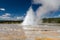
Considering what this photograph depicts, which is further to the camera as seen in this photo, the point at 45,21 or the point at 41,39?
the point at 45,21

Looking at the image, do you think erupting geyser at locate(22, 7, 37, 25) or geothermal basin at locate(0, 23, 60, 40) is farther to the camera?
erupting geyser at locate(22, 7, 37, 25)

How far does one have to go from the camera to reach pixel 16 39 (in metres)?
11.7

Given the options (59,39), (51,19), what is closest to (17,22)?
(51,19)

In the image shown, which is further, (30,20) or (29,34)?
(30,20)

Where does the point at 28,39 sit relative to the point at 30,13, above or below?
below

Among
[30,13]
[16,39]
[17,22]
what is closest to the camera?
[16,39]

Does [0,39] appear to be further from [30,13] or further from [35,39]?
[30,13]

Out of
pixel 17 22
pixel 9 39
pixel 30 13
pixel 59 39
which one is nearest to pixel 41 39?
pixel 59 39

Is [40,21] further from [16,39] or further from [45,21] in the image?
[16,39]

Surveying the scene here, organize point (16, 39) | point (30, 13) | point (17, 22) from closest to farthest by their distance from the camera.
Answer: point (16, 39)
point (17, 22)
point (30, 13)

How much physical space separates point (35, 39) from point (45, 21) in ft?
90.5

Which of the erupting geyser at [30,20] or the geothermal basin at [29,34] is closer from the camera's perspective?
the geothermal basin at [29,34]

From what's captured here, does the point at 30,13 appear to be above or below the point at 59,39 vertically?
above

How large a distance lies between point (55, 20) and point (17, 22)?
28.4ft
